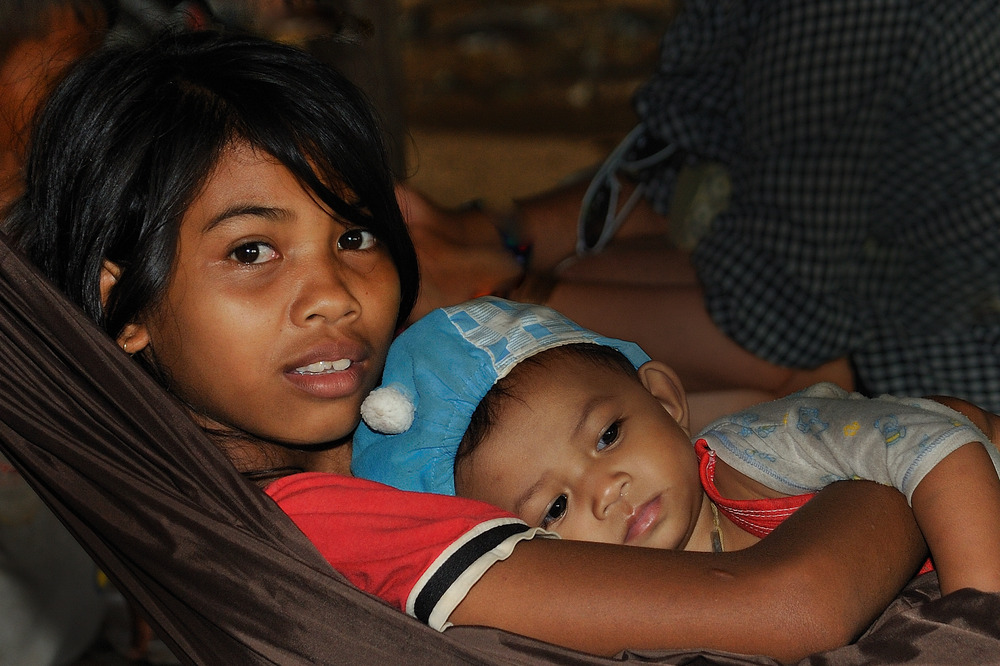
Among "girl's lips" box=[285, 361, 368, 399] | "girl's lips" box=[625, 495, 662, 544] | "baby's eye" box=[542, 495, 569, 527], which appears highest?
"girl's lips" box=[285, 361, 368, 399]

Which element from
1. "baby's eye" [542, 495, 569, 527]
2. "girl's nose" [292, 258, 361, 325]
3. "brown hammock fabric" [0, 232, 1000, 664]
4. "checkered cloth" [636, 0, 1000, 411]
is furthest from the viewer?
"checkered cloth" [636, 0, 1000, 411]

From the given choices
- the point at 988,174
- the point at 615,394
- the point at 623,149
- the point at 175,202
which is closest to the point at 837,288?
the point at 988,174

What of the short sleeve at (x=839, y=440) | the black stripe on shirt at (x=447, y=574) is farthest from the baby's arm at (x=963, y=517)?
the black stripe on shirt at (x=447, y=574)

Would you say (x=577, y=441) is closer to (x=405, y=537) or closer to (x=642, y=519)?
(x=642, y=519)

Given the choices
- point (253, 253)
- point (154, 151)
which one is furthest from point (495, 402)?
point (154, 151)

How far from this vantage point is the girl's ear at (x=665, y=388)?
3.62 ft

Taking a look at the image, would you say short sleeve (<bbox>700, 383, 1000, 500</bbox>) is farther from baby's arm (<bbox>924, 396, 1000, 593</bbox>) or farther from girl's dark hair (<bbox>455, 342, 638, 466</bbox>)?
girl's dark hair (<bbox>455, 342, 638, 466</bbox>)

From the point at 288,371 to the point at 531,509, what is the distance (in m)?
0.28

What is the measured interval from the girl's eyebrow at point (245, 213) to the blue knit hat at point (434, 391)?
0.20m

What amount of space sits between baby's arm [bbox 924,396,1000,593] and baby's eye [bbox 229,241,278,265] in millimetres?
614

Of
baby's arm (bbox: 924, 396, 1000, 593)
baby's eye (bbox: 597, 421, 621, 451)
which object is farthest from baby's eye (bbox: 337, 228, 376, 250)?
baby's arm (bbox: 924, 396, 1000, 593)

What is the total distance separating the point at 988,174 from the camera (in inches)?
64.1

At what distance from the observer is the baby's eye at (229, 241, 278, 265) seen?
89cm

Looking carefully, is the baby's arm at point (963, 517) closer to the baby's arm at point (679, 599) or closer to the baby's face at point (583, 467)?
the baby's arm at point (679, 599)
